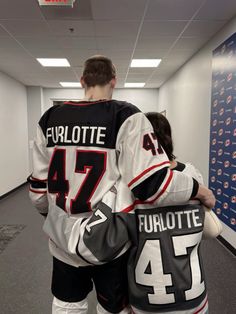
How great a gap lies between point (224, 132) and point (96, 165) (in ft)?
8.25

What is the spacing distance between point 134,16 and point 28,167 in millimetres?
5437

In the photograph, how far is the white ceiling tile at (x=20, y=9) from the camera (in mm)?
2596

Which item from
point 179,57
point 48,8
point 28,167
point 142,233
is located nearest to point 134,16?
point 48,8

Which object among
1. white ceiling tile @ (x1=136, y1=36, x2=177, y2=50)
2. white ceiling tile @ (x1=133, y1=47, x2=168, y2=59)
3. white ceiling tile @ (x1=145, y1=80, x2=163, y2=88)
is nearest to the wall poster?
white ceiling tile @ (x1=136, y1=36, x2=177, y2=50)

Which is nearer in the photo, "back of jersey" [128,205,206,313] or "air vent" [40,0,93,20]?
"back of jersey" [128,205,206,313]

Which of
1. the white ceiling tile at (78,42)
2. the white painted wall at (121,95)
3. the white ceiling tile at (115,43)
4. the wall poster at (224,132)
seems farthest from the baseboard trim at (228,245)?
the white painted wall at (121,95)

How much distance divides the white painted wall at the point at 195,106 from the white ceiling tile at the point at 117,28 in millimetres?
1071

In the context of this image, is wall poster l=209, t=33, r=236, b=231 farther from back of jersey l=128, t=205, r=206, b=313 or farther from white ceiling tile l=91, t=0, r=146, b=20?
back of jersey l=128, t=205, r=206, b=313

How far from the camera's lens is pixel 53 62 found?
15.8 ft

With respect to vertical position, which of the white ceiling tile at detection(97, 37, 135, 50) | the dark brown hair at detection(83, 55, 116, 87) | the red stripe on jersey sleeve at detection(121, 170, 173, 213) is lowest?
the red stripe on jersey sleeve at detection(121, 170, 173, 213)

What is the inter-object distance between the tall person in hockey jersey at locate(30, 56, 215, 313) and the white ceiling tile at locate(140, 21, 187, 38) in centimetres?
243

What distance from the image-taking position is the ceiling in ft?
8.85

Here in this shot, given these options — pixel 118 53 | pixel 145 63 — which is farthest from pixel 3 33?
pixel 145 63

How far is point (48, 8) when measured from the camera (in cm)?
269
